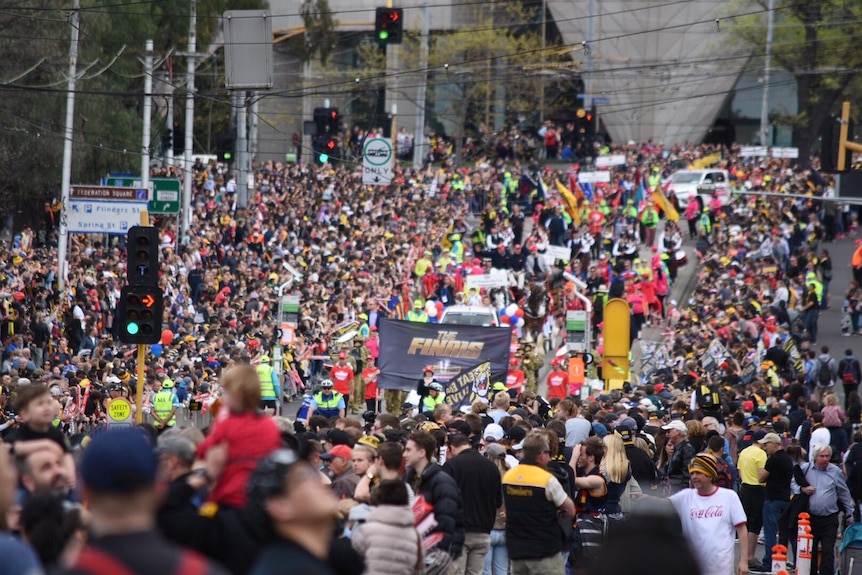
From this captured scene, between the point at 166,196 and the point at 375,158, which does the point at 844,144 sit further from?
the point at 375,158

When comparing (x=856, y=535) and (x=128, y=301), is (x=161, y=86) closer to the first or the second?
(x=128, y=301)

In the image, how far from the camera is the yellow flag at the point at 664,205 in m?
46.6

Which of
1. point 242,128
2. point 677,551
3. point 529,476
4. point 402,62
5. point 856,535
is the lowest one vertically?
point 856,535

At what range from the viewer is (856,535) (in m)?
14.5

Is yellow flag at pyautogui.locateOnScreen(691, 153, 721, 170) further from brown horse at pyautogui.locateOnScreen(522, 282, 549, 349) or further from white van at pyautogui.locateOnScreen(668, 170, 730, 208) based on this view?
brown horse at pyautogui.locateOnScreen(522, 282, 549, 349)

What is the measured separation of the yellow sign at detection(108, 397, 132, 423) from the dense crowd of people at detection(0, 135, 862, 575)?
300 millimetres

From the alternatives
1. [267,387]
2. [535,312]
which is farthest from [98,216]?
[535,312]

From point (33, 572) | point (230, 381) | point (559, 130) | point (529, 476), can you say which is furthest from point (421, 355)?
point (559, 130)

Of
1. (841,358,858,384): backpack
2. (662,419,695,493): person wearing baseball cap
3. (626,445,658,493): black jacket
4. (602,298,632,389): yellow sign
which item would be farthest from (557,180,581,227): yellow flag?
(626,445,658,493): black jacket

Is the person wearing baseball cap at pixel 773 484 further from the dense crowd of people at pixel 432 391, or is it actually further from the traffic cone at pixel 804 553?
the traffic cone at pixel 804 553

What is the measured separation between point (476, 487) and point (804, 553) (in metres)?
4.55

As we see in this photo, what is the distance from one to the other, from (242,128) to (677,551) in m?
45.8

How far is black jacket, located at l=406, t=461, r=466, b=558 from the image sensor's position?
9.66m

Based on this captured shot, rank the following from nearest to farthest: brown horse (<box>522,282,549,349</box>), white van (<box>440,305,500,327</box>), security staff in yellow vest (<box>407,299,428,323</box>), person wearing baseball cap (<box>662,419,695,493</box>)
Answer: person wearing baseball cap (<box>662,419,695,493</box>)
white van (<box>440,305,500,327</box>)
security staff in yellow vest (<box>407,299,428,323</box>)
brown horse (<box>522,282,549,349</box>)
